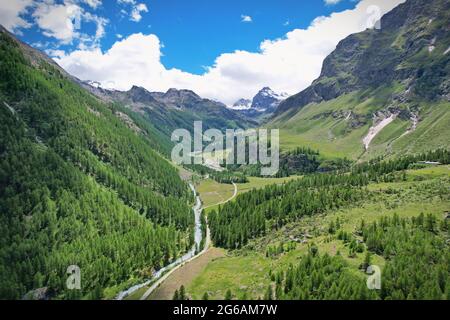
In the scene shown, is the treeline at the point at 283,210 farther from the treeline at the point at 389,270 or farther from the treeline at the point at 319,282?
the treeline at the point at 319,282

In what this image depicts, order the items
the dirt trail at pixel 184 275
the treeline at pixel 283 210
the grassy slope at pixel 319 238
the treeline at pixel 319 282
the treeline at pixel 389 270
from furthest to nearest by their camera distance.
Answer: the treeline at pixel 283 210 → the dirt trail at pixel 184 275 → the grassy slope at pixel 319 238 → the treeline at pixel 319 282 → the treeline at pixel 389 270

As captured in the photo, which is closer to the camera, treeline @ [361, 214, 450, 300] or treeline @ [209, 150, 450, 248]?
treeline @ [361, 214, 450, 300]

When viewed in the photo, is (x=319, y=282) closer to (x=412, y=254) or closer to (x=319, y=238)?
(x=412, y=254)

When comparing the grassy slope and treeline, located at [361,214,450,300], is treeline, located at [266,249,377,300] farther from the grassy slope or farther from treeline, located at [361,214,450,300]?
treeline, located at [361,214,450,300]

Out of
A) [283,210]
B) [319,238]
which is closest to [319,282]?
[319,238]

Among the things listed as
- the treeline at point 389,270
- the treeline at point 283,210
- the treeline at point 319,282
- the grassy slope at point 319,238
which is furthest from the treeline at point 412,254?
the treeline at point 283,210

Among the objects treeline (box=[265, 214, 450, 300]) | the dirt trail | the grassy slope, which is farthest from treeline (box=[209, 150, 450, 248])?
treeline (box=[265, 214, 450, 300])
